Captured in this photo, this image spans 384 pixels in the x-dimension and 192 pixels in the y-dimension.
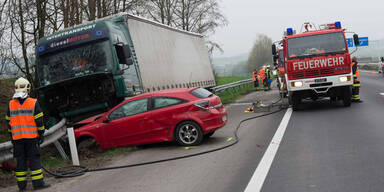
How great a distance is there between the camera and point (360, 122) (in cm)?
1122

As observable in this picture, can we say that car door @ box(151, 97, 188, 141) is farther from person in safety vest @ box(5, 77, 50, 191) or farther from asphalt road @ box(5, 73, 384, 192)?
person in safety vest @ box(5, 77, 50, 191)

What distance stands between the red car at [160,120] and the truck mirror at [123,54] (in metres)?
1.65

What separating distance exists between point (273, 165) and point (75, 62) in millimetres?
6838

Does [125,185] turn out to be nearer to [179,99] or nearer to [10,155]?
[10,155]

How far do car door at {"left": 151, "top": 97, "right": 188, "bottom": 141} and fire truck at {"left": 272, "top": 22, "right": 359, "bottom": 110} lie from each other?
243 inches

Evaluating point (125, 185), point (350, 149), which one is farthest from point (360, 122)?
point (125, 185)

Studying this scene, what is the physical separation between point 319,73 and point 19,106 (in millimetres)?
10417

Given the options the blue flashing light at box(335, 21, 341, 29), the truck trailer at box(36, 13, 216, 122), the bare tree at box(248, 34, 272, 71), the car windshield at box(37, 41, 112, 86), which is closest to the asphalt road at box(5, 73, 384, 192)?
the truck trailer at box(36, 13, 216, 122)

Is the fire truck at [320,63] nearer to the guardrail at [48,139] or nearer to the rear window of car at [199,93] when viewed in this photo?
the rear window of car at [199,93]

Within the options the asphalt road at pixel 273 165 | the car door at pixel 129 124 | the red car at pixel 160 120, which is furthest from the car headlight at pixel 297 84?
the car door at pixel 129 124

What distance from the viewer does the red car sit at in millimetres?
9773

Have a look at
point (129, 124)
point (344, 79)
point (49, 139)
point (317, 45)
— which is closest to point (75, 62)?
point (129, 124)

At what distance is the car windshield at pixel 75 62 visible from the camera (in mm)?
11656

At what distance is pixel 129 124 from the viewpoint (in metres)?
10.2
